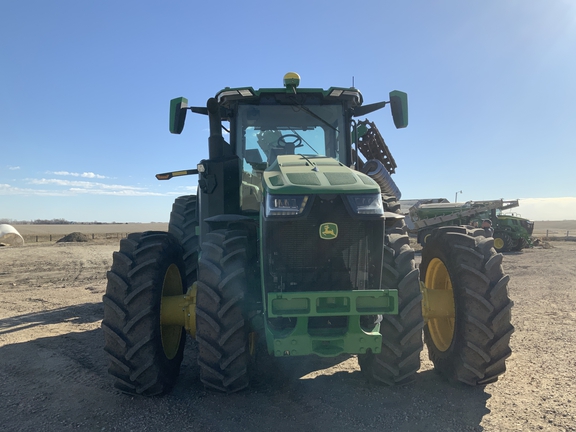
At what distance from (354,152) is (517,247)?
2338 cm

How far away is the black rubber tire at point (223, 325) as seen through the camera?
379 cm

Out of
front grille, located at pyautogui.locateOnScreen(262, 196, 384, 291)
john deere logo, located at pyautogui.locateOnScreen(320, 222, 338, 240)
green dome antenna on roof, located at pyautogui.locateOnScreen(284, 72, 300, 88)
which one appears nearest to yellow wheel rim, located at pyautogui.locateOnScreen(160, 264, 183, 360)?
front grille, located at pyautogui.locateOnScreen(262, 196, 384, 291)

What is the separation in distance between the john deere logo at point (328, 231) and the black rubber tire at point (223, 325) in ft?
2.60

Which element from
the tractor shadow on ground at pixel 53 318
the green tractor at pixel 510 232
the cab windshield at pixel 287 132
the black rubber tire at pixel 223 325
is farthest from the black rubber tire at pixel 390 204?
the green tractor at pixel 510 232

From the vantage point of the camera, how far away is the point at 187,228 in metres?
6.98

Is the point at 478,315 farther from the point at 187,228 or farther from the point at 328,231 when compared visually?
the point at 187,228

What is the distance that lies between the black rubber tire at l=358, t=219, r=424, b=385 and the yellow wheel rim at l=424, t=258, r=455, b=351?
36.7 inches

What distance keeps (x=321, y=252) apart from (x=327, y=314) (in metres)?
0.54

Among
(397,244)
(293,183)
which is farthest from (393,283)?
(293,183)

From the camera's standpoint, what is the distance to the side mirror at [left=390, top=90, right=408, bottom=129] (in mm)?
5445

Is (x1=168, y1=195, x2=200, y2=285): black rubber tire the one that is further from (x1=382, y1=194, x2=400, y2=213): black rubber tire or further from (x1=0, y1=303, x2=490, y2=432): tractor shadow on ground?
(x1=382, y1=194, x2=400, y2=213): black rubber tire

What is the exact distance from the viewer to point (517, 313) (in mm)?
7891

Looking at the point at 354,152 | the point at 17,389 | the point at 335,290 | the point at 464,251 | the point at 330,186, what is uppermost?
the point at 354,152

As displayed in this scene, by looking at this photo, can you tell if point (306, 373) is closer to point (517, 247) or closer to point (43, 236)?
point (517, 247)
